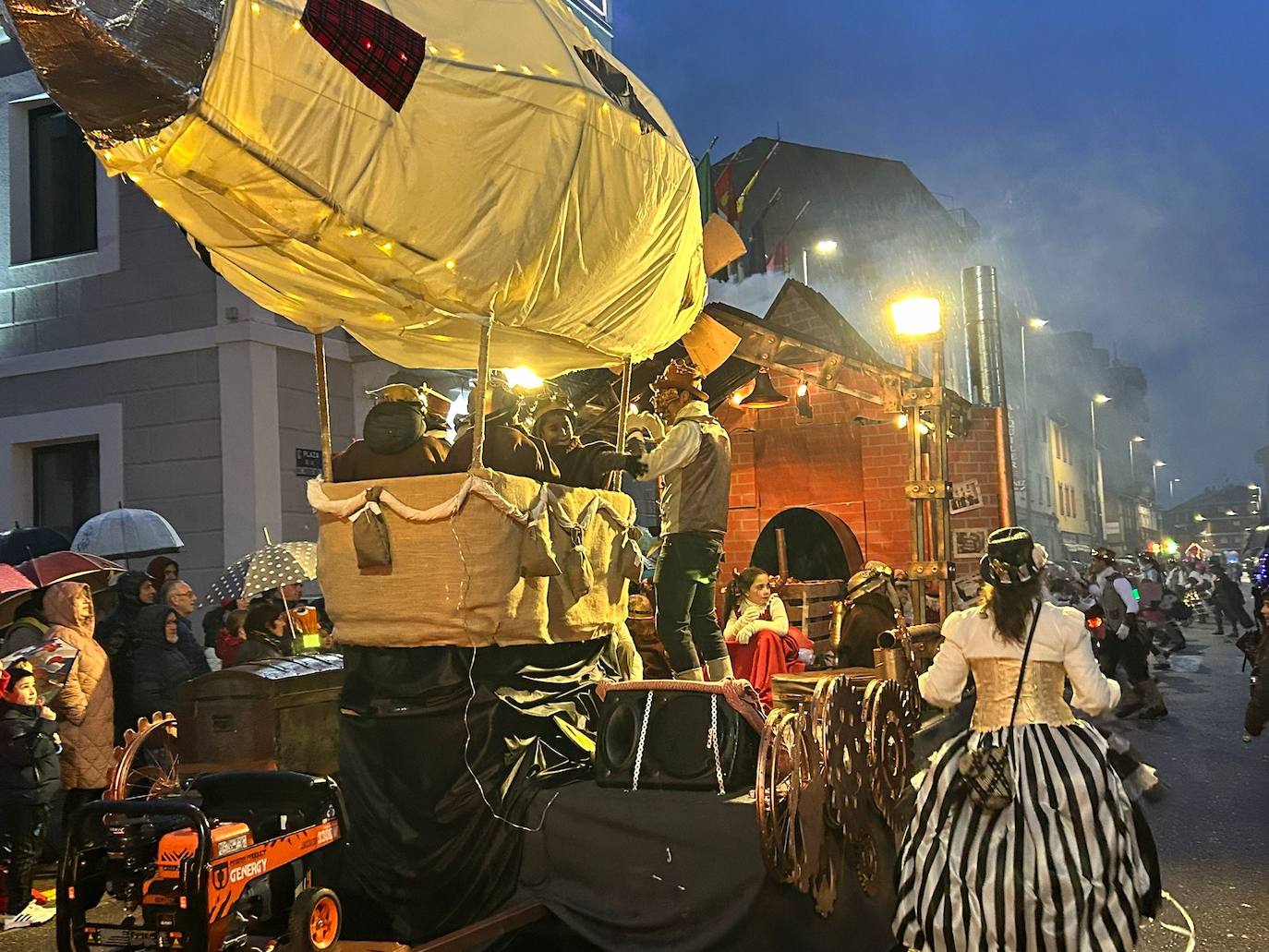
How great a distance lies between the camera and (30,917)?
6.10 m

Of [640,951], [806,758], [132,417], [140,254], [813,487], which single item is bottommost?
[640,951]

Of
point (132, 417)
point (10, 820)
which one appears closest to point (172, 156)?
point (10, 820)

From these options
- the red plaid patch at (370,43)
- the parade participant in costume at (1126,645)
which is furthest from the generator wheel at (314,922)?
the parade participant in costume at (1126,645)

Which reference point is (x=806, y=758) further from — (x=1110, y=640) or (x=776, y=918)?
(x=1110, y=640)

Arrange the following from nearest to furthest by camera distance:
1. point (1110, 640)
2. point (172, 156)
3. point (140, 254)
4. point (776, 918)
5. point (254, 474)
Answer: point (172, 156), point (776, 918), point (254, 474), point (140, 254), point (1110, 640)

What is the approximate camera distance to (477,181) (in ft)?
13.6

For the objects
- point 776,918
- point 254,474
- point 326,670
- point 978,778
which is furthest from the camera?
point 254,474

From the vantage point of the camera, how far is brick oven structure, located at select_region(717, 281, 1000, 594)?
550 inches

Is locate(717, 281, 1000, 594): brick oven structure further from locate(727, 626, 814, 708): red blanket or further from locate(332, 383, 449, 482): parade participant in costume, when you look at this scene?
locate(332, 383, 449, 482): parade participant in costume

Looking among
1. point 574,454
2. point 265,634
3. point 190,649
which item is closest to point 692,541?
point 574,454

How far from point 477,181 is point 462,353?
2023 millimetres

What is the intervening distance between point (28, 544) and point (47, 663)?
13.6 ft

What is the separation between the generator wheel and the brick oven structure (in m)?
10.2

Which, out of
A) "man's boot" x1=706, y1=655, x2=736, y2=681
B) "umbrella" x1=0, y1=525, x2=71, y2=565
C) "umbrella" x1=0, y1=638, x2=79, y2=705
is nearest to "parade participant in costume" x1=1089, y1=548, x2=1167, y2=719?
"man's boot" x1=706, y1=655, x2=736, y2=681
